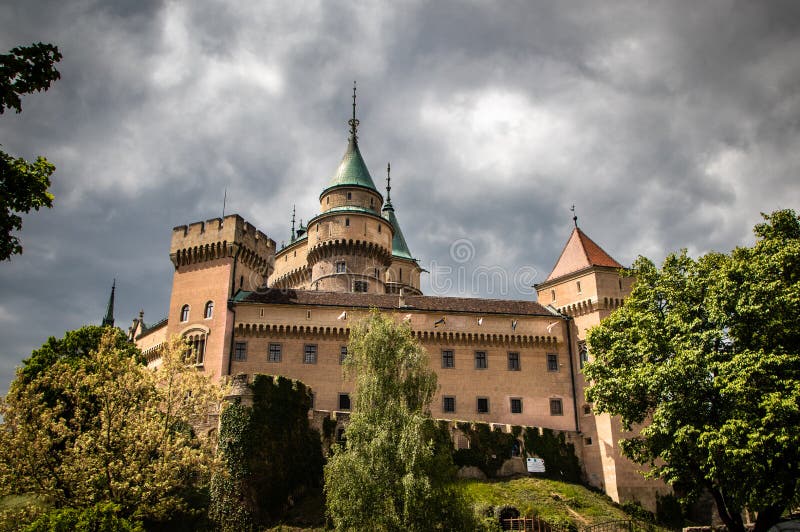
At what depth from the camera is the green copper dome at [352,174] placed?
55.0 meters

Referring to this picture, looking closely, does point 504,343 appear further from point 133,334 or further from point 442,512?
point 133,334

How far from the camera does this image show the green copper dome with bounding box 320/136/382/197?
54969 mm

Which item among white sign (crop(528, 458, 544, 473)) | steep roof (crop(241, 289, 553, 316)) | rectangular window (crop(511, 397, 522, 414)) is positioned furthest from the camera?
steep roof (crop(241, 289, 553, 316))

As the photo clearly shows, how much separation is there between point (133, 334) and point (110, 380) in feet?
109

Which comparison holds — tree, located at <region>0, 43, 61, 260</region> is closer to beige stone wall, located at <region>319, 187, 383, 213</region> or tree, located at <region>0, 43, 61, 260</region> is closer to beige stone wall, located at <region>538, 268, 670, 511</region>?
beige stone wall, located at <region>538, 268, 670, 511</region>

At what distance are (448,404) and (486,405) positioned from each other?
8.49ft

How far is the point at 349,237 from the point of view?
5262 centimetres

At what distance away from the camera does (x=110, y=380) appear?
85.7ft

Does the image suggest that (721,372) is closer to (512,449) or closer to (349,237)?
(512,449)

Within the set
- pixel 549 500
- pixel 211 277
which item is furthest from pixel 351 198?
pixel 549 500

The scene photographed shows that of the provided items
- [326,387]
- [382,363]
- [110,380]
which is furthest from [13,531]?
[326,387]

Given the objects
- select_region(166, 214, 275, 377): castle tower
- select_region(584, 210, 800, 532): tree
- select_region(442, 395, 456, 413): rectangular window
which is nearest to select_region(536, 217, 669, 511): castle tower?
select_region(442, 395, 456, 413): rectangular window

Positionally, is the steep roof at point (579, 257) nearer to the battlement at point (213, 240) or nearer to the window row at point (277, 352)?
the window row at point (277, 352)

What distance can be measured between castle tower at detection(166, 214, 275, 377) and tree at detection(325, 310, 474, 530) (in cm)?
1666
